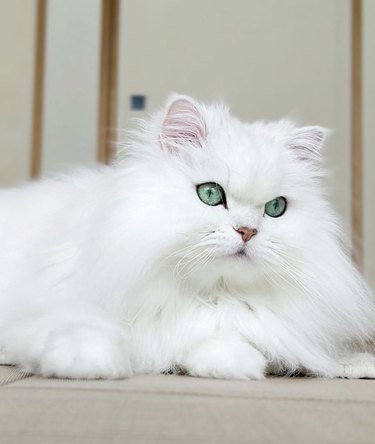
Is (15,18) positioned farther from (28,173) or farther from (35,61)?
(28,173)

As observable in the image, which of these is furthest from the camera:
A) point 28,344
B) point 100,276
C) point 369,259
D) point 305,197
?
point 369,259

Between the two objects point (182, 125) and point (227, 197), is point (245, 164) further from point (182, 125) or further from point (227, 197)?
point (182, 125)

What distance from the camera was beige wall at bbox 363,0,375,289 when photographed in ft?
15.5

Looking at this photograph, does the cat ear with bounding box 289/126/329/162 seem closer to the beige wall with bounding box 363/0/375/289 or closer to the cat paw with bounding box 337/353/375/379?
the cat paw with bounding box 337/353/375/379

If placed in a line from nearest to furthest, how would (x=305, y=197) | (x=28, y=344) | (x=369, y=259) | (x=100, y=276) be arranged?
(x=28, y=344) → (x=100, y=276) → (x=305, y=197) → (x=369, y=259)

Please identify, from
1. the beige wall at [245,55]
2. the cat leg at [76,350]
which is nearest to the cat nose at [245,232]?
the cat leg at [76,350]

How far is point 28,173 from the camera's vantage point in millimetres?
4887

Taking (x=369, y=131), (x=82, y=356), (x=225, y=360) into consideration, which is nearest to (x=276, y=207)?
(x=225, y=360)

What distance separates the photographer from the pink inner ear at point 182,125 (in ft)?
5.91

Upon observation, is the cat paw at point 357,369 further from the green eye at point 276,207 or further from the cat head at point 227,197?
the green eye at point 276,207

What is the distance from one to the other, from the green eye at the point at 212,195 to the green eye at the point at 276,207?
0.13 metres

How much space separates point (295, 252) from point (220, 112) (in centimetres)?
44

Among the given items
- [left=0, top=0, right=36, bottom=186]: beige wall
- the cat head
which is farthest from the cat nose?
[left=0, top=0, right=36, bottom=186]: beige wall

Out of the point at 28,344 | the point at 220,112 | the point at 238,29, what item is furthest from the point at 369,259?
the point at 28,344
